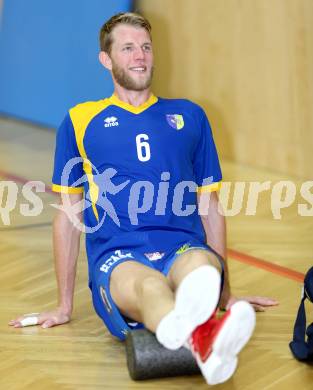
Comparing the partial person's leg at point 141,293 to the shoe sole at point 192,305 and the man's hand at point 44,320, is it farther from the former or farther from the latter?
the man's hand at point 44,320

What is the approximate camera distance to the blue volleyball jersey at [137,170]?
3.86 meters

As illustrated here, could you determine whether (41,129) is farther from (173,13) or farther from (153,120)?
(153,120)

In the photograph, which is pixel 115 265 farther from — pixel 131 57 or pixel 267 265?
pixel 267 265

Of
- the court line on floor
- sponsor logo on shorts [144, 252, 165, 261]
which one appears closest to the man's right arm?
sponsor logo on shorts [144, 252, 165, 261]

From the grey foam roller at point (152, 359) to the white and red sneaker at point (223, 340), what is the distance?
0.38 m

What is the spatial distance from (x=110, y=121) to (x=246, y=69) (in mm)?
2803

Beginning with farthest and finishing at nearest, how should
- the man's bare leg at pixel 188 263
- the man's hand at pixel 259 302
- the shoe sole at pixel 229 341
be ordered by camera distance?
the man's hand at pixel 259 302
the man's bare leg at pixel 188 263
the shoe sole at pixel 229 341

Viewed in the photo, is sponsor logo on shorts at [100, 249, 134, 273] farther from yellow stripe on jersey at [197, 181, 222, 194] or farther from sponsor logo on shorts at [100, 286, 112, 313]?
yellow stripe on jersey at [197, 181, 222, 194]

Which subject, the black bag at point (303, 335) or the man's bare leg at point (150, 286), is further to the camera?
the black bag at point (303, 335)

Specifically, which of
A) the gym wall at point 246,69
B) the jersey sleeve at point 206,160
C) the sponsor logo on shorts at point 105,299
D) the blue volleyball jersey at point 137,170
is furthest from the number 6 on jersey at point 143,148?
the gym wall at point 246,69

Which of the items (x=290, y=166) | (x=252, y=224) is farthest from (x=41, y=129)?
(x=252, y=224)

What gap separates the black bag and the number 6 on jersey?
0.81 metres

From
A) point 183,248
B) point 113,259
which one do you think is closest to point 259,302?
point 183,248

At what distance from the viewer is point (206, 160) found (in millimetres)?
4059
